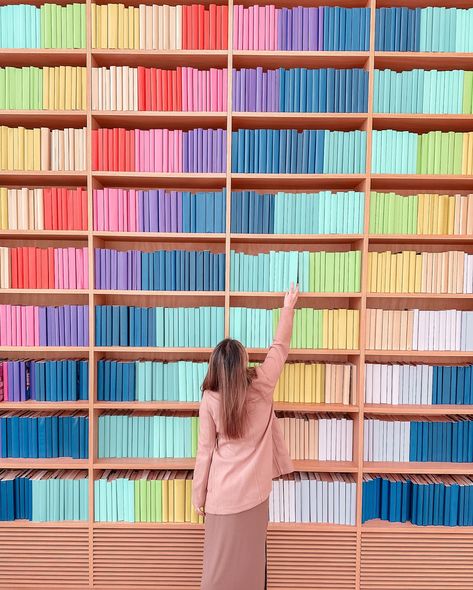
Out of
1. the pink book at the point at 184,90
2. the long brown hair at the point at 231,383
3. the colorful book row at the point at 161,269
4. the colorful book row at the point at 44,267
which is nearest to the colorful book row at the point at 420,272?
the colorful book row at the point at 161,269

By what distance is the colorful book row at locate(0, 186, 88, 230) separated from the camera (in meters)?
2.61

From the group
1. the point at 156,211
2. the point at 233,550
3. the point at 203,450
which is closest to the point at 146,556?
the point at 233,550

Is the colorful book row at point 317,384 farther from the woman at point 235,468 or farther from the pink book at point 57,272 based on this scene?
the pink book at point 57,272

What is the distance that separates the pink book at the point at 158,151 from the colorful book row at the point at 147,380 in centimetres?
123

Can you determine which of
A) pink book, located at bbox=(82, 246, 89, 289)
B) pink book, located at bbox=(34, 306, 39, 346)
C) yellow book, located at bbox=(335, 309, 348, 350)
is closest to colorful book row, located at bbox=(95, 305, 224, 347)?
pink book, located at bbox=(82, 246, 89, 289)

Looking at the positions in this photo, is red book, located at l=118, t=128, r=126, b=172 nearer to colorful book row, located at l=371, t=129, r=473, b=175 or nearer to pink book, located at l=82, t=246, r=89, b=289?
pink book, located at l=82, t=246, r=89, b=289

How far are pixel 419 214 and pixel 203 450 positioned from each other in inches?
74.5

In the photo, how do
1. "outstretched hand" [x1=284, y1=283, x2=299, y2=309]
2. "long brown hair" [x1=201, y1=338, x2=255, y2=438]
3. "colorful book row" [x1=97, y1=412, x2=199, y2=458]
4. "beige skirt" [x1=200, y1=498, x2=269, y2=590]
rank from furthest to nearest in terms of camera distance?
"colorful book row" [x1=97, y1=412, x2=199, y2=458]
"outstretched hand" [x1=284, y1=283, x2=299, y2=309]
"beige skirt" [x1=200, y1=498, x2=269, y2=590]
"long brown hair" [x1=201, y1=338, x2=255, y2=438]

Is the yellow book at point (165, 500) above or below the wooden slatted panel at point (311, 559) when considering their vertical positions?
above

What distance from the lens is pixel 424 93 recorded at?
2555 mm

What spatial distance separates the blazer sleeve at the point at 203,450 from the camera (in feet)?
6.79

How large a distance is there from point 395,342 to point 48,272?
223 cm

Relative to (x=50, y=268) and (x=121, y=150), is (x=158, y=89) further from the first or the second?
(x=50, y=268)

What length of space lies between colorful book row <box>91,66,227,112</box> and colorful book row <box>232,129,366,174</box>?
0.27 m
